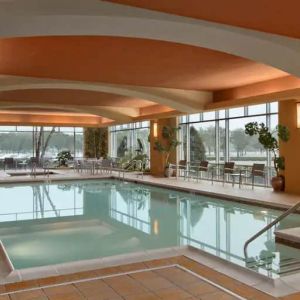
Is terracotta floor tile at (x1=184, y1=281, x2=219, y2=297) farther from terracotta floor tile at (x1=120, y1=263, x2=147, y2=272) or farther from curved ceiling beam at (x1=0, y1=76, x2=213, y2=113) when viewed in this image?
curved ceiling beam at (x1=0, y1=76, x2=213, y2=113)

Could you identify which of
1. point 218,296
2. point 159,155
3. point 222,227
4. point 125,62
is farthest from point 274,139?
point 218,296

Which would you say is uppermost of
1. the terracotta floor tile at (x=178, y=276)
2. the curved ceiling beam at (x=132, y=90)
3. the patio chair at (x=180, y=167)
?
the curved ceiling beam at (x=132, y=90)

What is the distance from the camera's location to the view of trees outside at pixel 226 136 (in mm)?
12422

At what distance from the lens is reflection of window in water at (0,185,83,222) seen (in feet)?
28.2

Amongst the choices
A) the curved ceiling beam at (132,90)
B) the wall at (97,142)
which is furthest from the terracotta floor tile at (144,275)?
the wall at (97,142)

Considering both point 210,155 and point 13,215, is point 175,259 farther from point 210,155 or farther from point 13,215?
point 210,155

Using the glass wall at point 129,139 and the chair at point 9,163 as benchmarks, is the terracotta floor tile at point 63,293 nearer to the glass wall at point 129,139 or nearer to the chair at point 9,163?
the glass wall at point 129,139

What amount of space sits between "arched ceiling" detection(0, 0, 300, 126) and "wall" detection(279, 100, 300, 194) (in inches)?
37.2

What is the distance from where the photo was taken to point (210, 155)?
1488 cm

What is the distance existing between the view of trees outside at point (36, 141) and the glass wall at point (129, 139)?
2.64m

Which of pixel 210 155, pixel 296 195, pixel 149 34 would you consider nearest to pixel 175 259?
pixel 149 34

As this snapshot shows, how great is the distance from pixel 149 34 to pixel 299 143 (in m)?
6.70

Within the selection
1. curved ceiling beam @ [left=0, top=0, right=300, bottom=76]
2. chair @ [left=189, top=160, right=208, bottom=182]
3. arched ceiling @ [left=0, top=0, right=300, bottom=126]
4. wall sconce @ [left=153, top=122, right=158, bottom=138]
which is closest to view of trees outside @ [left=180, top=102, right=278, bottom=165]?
chair @ [left=189, top=160, right=208, bottom=182]

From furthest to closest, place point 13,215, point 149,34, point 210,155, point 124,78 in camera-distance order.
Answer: point 210,155, point 124,78, point 13,215, point 149,34
